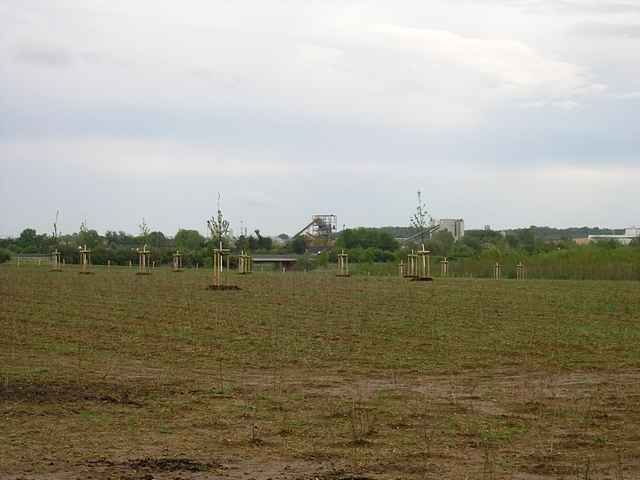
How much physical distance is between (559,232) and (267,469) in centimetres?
18258

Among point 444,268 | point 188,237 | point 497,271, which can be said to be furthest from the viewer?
point 188,237

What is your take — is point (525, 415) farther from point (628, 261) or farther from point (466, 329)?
point (628, 261)

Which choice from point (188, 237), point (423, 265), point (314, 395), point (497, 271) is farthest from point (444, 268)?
point (188, 237)

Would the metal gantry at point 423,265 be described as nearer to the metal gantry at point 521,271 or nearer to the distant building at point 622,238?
the metal gantry at point 521,271

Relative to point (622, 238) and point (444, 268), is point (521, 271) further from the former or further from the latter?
point (622, 238)

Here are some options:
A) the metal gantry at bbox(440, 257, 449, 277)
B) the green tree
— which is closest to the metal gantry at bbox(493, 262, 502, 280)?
the metal gantry at bbox(440, 257, 449, 277)

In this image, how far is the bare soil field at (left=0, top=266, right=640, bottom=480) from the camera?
8.08 meters

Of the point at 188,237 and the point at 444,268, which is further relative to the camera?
the point at 188,237

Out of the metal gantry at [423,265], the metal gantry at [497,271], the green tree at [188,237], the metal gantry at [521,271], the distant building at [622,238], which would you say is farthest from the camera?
the green tree at [188,237]

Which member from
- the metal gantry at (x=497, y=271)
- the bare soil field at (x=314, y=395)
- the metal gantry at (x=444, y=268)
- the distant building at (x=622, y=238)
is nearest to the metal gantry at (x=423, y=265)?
the metal gantry at (x=444, y=268)

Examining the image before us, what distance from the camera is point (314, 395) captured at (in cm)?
1177

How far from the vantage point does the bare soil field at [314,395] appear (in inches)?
318

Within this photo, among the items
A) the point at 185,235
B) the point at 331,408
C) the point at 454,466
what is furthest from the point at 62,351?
the point at 185,235

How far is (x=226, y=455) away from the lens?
8.34 metres
